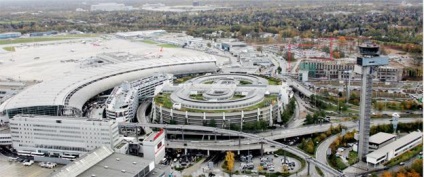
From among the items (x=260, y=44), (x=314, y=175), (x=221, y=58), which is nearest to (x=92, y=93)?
(x=314, y=175)

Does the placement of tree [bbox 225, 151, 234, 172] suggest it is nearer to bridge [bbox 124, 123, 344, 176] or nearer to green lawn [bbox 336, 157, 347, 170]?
bridge [bbox 124, 123, 344, 176]

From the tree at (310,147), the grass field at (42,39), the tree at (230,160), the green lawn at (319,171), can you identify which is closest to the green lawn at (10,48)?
the grass field at (42,39)

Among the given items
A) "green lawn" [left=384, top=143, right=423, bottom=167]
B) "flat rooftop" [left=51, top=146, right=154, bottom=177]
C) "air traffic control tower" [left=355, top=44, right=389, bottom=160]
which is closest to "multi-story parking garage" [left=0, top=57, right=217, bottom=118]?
"flat rooftop" [left=51, top=146, right=154, bottom=177]

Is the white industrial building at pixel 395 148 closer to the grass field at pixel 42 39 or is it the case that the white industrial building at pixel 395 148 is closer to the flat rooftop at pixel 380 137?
the flat rooftop at pixel 380 137

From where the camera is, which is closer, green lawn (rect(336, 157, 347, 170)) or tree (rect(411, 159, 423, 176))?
tree (rect(411, 159, 423, 176))

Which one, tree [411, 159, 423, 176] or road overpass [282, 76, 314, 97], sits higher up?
tree [411, 159, 423, 176]
